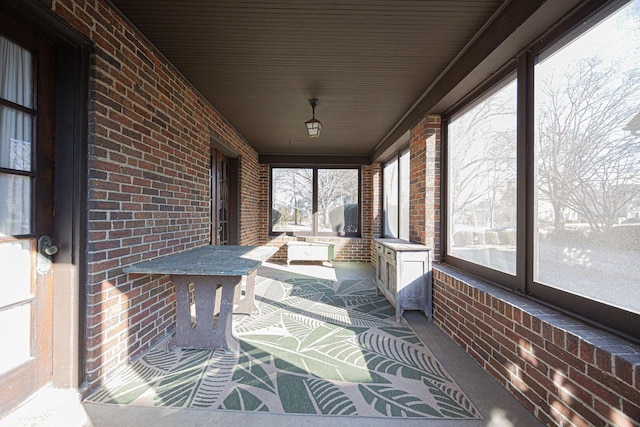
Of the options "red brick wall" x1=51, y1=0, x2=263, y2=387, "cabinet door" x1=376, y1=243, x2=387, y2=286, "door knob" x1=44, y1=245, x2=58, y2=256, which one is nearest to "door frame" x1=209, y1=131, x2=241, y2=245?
"red brick wall" x1=51, y1=0, x2=263, y2=387

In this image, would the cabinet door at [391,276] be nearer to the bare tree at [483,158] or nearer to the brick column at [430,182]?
the brick column at [430,182]

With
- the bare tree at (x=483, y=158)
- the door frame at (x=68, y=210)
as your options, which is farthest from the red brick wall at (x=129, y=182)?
the bare tree at (x=483, y=158)

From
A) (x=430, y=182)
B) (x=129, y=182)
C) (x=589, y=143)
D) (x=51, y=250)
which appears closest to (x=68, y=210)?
(x=51, y=250)

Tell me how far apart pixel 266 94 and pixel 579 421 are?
12.5 ft

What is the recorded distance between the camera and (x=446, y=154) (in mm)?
3312

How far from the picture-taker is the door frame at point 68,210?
1.80 meters

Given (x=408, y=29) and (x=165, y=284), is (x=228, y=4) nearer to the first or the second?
(x=408, y=29)

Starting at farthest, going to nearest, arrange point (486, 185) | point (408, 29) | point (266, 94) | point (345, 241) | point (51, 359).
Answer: point (345, 241) → point (266, 94) → point (486, 185) → point (408, 29) → point (51, 359)

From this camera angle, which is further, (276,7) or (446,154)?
(446,154)

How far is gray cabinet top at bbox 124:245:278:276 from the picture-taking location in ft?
6.81

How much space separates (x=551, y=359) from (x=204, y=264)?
95.4 inches

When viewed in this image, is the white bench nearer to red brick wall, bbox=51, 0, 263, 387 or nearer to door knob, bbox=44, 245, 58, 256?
red brick wall, bbox=51, 0, 263, 387

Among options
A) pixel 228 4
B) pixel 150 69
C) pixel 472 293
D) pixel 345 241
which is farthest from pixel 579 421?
pixel 345 241

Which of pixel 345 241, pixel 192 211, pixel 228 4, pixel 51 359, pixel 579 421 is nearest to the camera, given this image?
pixel 579 421
